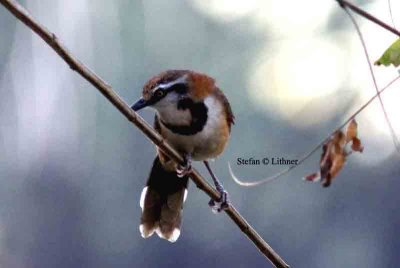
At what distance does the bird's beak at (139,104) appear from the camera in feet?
6.70

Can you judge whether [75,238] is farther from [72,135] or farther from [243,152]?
[243,152]

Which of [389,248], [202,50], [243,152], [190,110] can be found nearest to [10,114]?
[202,50]

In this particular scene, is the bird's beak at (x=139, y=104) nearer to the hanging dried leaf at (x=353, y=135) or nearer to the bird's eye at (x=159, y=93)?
the bird's eye at (x=159, y=93)

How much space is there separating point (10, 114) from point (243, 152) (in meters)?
2.86

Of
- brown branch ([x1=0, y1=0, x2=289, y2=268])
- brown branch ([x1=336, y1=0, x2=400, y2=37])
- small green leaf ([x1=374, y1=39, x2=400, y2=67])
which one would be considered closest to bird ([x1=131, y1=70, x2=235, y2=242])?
brown branch ([x1=0, y1=0, x2=289, y2=268])

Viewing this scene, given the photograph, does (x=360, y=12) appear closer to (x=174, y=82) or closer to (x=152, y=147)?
(x=174, y=82)

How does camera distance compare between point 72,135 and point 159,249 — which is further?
point 72,135

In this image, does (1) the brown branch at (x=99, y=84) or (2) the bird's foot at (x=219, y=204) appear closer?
(1) the brown branch at (x=99, y=84)

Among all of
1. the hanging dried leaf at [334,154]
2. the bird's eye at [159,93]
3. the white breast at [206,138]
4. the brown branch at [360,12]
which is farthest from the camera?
the white breast at [206,138]

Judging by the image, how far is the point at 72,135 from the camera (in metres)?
9.72

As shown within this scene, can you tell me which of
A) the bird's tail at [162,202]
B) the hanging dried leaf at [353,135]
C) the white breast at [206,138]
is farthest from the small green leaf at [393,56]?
the bird's tail at [162,202]

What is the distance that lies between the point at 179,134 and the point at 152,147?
631cm

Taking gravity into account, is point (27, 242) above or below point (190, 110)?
below

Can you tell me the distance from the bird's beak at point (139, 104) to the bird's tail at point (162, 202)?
0.45 m
